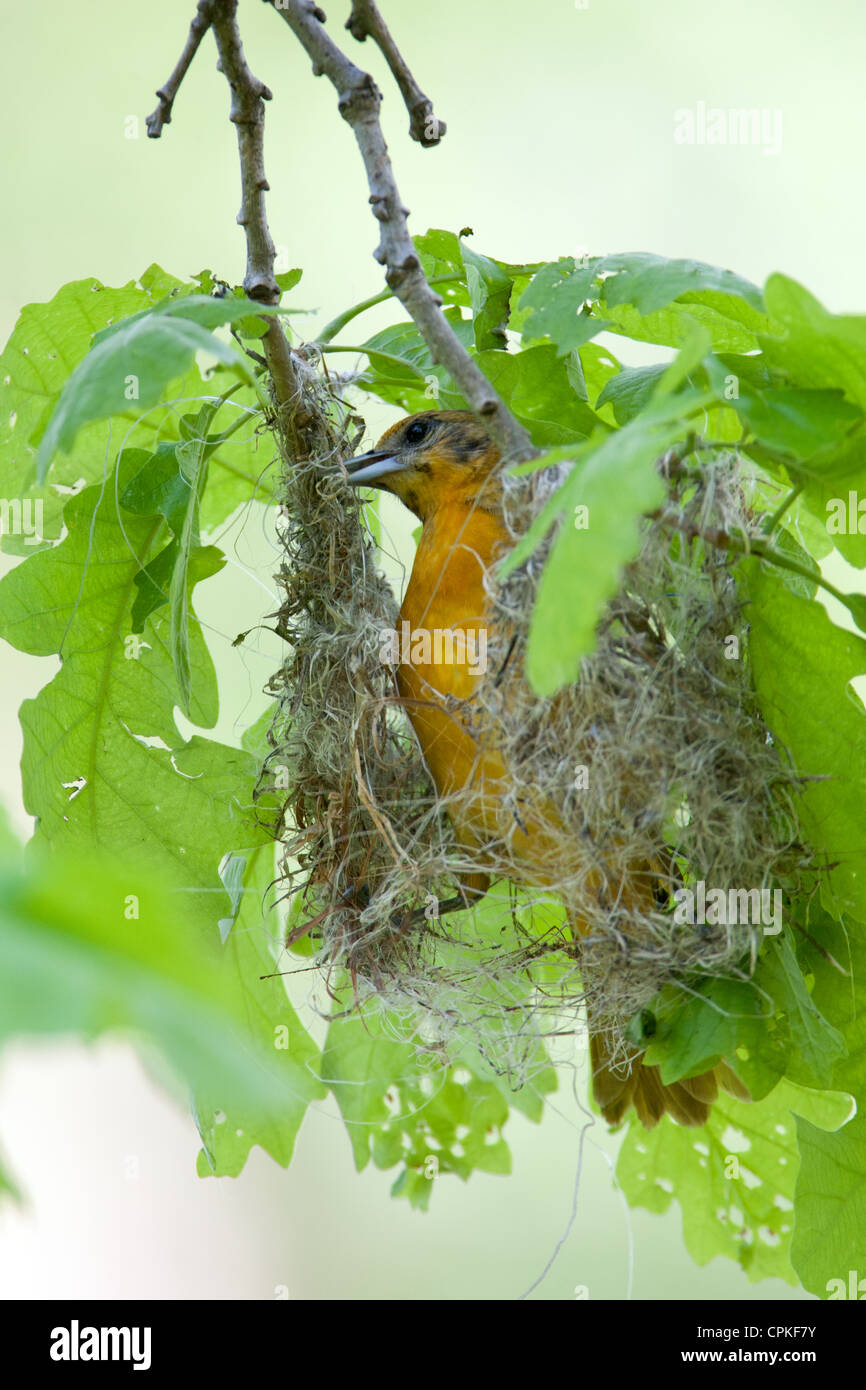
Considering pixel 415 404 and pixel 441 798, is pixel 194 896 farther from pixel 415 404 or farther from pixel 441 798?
pixel 415 404

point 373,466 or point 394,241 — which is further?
point 373,466

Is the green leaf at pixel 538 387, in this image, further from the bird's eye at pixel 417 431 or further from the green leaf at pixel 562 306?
the bird's eye at pixel 417 431

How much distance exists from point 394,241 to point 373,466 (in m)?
0.43

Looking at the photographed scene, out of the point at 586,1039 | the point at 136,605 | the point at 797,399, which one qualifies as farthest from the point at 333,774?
the point at 797,399

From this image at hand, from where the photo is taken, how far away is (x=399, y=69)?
3.48 ft

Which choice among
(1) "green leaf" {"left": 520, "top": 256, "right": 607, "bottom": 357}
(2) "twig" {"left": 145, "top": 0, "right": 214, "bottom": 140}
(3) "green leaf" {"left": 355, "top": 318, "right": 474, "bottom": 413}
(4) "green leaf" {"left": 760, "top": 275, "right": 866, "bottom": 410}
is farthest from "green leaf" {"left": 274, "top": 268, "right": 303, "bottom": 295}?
(4) "green leaf" {"left": 760, "top": 275, "right": 866, "bottom": 410}

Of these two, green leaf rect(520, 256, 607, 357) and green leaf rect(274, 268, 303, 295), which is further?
green leaf rect(274, 268, 303, 295)

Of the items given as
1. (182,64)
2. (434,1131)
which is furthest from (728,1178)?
(182,64)

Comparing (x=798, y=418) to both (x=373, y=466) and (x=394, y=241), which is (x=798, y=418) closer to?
(x=394, y=241)

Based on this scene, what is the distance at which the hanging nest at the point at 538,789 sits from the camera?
3.42 ft

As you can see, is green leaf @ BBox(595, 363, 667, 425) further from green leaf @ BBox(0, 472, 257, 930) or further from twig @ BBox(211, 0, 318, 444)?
green leaf @ BBox(0, 472, 257, 930)

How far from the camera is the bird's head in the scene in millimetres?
1412

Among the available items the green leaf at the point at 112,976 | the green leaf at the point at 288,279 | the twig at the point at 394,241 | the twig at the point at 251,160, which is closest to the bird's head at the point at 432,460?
the green leaf at the point at 288,279

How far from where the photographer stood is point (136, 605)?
1.25 m
